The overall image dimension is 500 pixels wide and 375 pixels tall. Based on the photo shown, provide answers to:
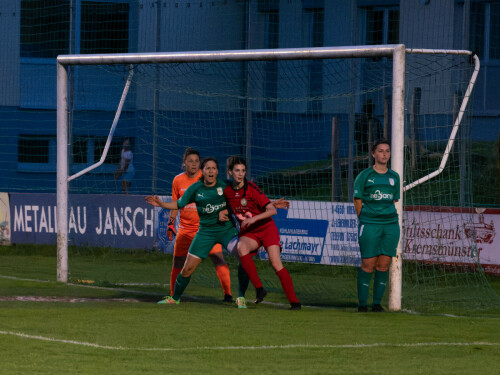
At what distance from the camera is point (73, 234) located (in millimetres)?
18188

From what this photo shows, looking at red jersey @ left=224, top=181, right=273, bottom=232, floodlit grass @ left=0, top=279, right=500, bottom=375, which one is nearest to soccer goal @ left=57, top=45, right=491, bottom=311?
red jersey @ left=224, top=181, right=273, bottom=232

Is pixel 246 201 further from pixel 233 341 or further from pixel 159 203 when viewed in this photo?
pixel 233 341

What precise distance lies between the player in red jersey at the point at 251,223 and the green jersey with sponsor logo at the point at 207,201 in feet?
0.31

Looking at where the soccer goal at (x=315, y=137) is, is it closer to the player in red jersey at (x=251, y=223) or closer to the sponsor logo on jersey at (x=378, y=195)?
the sponsor logo on jersey at (x=378, y=195)

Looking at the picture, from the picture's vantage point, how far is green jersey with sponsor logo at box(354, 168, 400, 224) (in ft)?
34.1

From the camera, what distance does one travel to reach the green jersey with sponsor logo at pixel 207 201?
10.8m

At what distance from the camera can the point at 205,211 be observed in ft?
35.5

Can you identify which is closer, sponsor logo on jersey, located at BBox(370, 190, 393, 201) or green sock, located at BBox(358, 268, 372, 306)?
sponsor logo on jersey, located at BBox(370, 190, 393, 201)

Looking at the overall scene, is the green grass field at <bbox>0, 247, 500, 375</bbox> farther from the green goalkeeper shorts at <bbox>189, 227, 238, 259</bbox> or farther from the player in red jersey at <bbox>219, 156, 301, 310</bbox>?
the green goalkeeper shorts at <bbox>189, 227, 238, 259</bbox>

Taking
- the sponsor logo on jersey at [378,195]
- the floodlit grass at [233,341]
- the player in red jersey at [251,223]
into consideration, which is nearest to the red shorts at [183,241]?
the player in red jersey at [251,223]

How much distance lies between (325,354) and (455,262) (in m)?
6.68

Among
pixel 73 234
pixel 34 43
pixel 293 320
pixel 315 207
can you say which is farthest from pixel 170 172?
pixel 293 320

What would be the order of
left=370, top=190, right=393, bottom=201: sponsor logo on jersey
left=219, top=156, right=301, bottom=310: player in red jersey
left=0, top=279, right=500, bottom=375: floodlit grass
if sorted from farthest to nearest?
left=219, top=156, right=301, bottom=310: player in red jersey, left=370, top=190, right=393, bottom=201: sponsor logo on jersey, left=0, top=279, right=500, bottom=375: floodlit grass

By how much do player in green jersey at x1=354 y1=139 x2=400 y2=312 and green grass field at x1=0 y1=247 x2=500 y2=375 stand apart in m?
0.68
